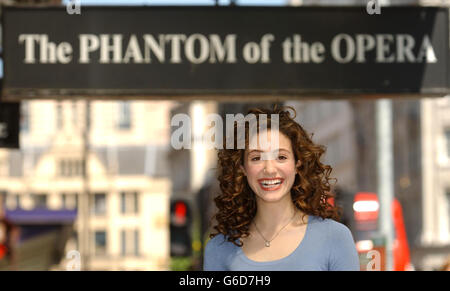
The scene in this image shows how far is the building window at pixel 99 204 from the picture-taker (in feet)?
289

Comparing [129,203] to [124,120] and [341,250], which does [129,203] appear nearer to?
[124,120]

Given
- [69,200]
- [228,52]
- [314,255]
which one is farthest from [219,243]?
[69,200]

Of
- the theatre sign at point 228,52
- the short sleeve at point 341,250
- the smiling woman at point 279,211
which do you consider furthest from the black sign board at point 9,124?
the short sleeve at point 341,250

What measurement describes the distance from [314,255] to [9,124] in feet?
10.9

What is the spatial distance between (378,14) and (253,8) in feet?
1.85

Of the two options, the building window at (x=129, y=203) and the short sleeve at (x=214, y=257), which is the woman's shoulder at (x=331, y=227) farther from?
the building window at (x=129, y=203)

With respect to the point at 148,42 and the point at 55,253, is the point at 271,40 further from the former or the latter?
the point at 55,253

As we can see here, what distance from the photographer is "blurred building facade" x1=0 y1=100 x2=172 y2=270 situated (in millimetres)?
87188

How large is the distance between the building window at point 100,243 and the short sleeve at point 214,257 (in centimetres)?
8506

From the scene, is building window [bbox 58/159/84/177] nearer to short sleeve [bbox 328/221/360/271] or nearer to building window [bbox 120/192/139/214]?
building window [bbox 120/192/139/214]

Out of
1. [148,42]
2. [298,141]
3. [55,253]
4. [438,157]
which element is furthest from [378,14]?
[438,157]

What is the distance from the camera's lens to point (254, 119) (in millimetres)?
2482

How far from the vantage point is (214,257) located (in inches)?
98.3

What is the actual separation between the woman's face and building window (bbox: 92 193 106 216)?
86.3 metres
